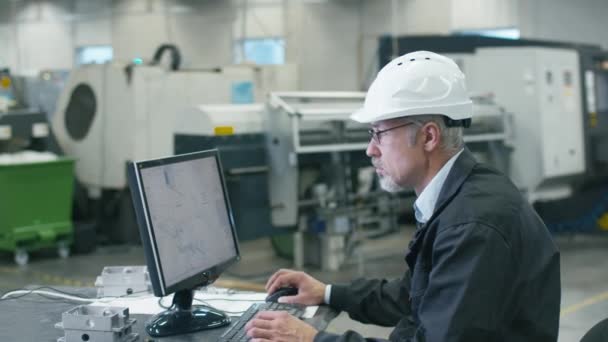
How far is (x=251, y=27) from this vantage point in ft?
38.8

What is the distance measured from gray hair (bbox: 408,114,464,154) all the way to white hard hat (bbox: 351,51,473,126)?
19mm

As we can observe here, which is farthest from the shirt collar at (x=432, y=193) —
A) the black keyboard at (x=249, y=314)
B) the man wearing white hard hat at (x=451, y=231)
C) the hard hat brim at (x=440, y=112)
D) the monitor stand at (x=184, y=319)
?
the monitor stand at (x=184, y=319)

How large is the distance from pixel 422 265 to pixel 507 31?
9.76 m

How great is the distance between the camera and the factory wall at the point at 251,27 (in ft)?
37.1

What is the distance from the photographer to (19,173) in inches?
259

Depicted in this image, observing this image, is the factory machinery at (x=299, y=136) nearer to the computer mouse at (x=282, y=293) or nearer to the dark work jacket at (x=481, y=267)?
the computer mouse at (x=282, y=293)

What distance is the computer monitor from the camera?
1.94m

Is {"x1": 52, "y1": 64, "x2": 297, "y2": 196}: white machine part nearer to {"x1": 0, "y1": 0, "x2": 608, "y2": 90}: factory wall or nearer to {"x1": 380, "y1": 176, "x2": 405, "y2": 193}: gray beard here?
{"x1": 0, "y1": 0, "x2": 608, "y2": 90}: factory wall

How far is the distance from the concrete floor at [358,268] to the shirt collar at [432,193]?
9.25ft

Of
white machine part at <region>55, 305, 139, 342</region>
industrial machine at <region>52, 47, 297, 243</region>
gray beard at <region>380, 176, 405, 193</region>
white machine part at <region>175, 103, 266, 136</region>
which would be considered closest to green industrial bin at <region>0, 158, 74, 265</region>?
industrial machine at <region>52, 47, 297, 243</region>

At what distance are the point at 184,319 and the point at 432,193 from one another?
77cm

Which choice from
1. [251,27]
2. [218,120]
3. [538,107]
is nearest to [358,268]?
[218,120]

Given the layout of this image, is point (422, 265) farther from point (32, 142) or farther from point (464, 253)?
point (32, 142)

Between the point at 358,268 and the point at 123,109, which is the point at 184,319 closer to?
the point at 358,268
